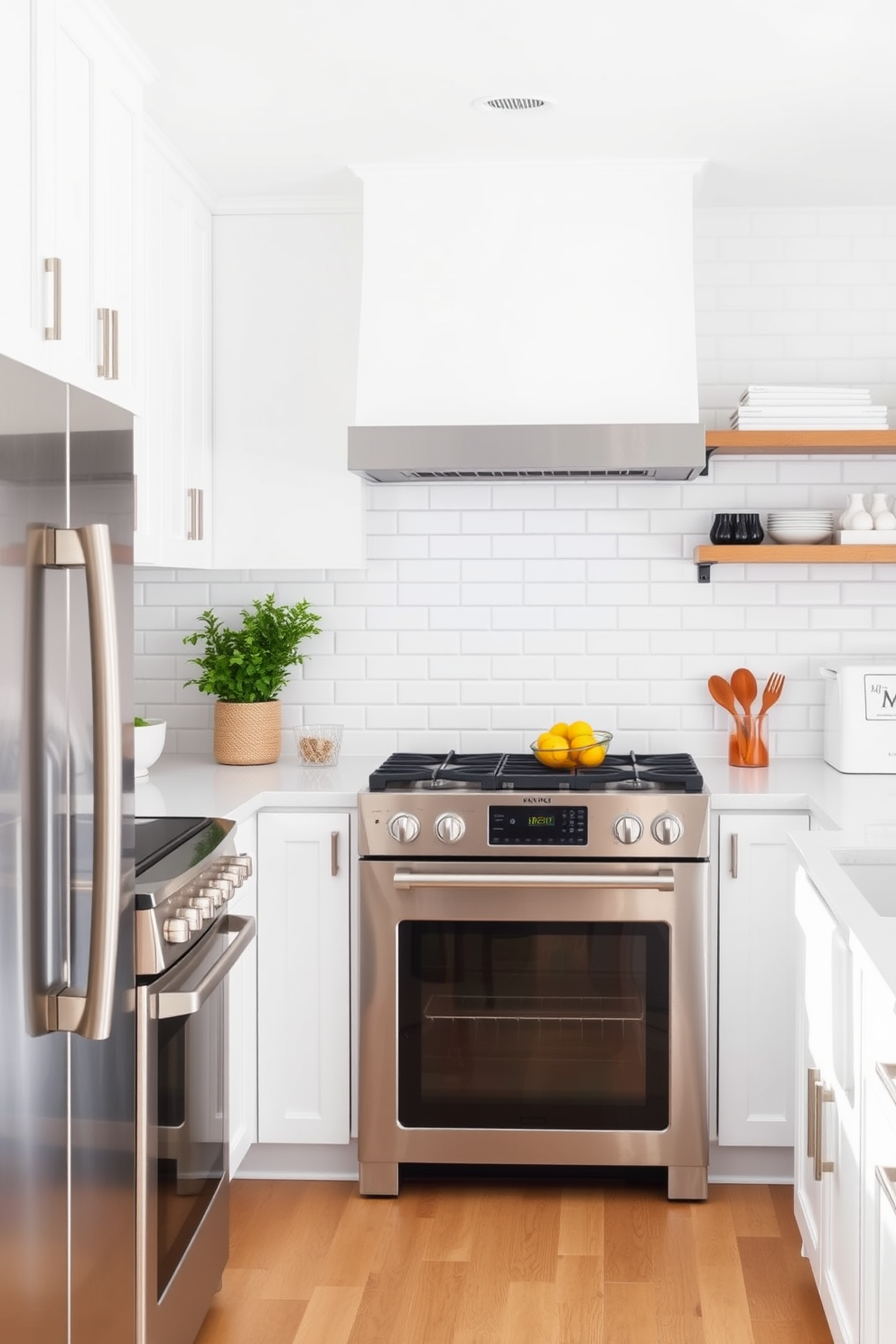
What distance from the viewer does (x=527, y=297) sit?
3.37 metres

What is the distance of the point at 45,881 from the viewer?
64.1 inches

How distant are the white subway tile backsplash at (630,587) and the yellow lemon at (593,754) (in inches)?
19.0

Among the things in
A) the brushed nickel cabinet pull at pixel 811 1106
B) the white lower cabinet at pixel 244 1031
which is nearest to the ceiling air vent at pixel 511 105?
the white lower cabinet at pixel 244 1031

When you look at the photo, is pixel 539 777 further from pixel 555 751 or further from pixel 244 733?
pixel 244 733

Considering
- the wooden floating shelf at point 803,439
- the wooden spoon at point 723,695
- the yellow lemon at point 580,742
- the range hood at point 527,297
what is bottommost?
the yellow lemon at point 580,742

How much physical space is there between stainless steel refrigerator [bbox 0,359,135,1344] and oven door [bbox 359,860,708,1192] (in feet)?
4.21

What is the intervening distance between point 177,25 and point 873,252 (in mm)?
2146

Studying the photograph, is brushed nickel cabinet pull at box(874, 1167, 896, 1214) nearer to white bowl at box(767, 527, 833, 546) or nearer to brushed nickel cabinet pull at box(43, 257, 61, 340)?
brushed nickel cabinet pull at box(43, 257, 61, 340)

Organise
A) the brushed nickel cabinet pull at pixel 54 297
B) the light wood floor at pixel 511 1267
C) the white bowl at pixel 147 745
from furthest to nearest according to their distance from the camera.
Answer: the white bowl at pixel 147 745 → the light wood floor at pixel 511 1267 → the brushed nickel cabinet pull at pixel 54 297

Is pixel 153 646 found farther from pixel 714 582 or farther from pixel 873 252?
pixel 873 252

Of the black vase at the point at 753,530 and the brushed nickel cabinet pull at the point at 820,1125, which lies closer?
the brushed nickel cabinet pull at the point at 820,1125

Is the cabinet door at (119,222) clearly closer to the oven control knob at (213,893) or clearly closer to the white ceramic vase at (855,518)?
the oven control knob at (213,893)

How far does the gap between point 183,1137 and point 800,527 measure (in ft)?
7.56

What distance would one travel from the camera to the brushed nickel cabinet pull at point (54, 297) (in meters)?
1.96
